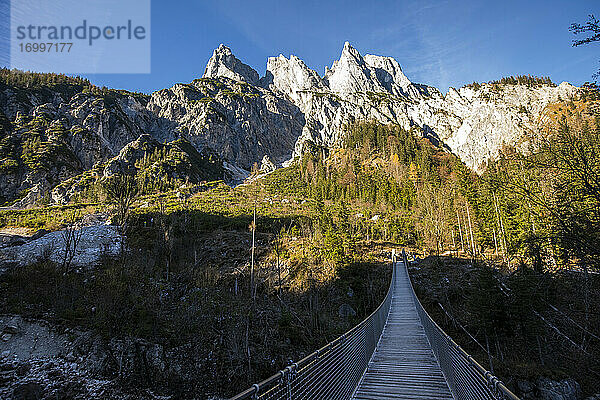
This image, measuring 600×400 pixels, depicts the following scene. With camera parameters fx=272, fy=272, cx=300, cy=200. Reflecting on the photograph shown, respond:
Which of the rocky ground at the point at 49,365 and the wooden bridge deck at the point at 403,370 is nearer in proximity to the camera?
the wooden bridge deck at the point at 403,370

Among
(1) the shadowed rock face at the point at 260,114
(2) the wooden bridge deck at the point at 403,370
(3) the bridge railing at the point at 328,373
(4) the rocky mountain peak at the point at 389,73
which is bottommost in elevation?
(2) the wooden bridge deck at the point at 403,370

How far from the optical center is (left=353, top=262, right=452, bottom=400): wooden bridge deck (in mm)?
4449

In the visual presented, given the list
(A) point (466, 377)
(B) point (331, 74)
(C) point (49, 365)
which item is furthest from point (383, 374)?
(B) point (331, 74)

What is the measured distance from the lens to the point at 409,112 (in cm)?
11450

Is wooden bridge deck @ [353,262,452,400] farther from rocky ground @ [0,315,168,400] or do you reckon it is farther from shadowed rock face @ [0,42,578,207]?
shadowed rock face @ [0,42,578,207]

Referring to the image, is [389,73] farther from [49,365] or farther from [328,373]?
[328,373]

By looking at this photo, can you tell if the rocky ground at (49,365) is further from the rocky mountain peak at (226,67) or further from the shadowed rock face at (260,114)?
the rocky mountain peak at (226,67)

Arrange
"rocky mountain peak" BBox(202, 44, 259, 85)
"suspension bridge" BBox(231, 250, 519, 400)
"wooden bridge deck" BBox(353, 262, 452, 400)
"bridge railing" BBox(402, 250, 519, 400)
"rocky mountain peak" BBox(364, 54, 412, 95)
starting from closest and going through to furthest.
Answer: "bridge railing" BBox(402, 250, 519, 400), "suspension bridge" BBox(231, 250, 519, 400), "wooden bridge deck" BBox(353, 262, 452, 400), "rocky mountain peak" BBox(364, 54, 412, 95), "rocky mountain peak" BBox(202, 44, 259, 85)

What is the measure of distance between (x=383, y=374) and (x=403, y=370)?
18.8 inches

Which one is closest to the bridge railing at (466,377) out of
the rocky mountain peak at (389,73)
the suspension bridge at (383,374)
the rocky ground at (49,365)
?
the suspension bridge at (383,374)

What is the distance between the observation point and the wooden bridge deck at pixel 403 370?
175 inches

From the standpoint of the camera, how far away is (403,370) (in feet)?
18.1

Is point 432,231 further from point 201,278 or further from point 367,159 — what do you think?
point 367,159

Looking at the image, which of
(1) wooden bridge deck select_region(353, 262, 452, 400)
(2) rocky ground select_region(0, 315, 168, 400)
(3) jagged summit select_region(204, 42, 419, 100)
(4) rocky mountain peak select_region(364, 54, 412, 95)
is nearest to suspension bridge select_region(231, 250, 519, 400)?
(1) wooden bridge deck select_region(353, 262, 452, 400)
